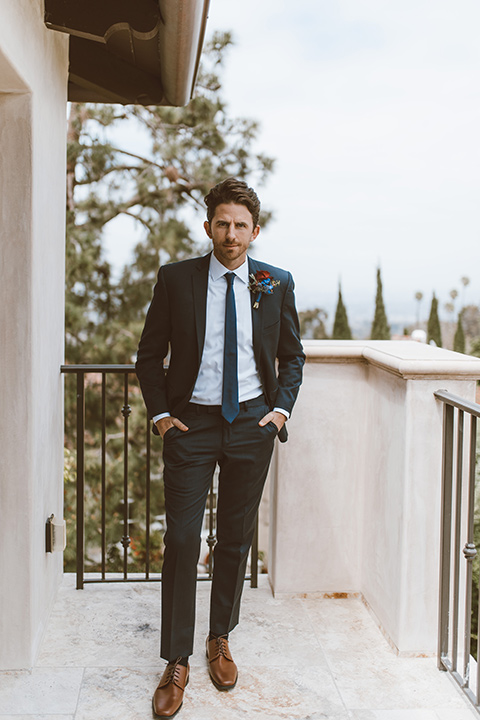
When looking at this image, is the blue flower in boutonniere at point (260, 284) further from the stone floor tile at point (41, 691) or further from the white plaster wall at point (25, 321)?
the stone floor tile at point (41, 691)

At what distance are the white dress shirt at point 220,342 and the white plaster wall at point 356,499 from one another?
1.89 ft

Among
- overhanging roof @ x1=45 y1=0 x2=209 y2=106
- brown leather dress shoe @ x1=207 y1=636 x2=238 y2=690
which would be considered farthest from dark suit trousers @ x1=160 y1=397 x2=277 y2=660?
overhanging roof @ x1=45 y1=0 x2=209 y2=106

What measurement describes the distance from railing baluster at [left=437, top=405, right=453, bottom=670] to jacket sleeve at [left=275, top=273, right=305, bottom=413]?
538mm

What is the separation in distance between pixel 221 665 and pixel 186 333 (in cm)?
112

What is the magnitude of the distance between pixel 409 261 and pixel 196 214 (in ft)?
94.5

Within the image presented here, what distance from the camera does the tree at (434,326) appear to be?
2992 centimetres

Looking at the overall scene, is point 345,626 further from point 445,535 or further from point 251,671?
point 445,535

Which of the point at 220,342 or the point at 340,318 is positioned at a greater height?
the point at 340,318

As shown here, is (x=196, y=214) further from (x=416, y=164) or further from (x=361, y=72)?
(x=416, y=164)

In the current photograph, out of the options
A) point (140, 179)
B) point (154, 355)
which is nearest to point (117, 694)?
point (154, 355)

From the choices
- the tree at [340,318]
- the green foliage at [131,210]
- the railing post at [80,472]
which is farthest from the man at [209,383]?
the tree at [340,318]

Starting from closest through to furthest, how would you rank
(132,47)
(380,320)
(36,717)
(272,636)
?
(36,717) < (272,636) < (132,47) < (380,320)

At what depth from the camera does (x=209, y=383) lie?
2441mm

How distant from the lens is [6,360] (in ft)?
8.31
